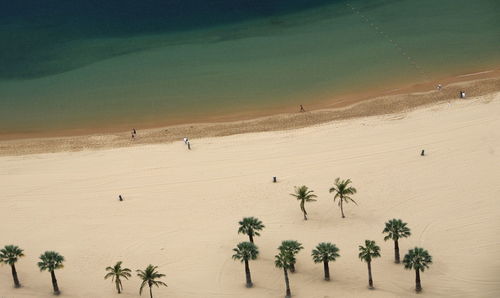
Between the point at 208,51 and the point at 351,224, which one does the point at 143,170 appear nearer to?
the point at 351,224

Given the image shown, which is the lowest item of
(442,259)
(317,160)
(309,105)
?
(442,259)

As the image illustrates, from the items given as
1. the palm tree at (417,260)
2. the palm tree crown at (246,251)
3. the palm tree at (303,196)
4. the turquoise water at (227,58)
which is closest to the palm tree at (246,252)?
the palm tree crown at (246,251)

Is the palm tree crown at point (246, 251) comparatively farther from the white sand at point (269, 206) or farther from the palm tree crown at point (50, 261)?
the palm tree crown at point (50, 261)

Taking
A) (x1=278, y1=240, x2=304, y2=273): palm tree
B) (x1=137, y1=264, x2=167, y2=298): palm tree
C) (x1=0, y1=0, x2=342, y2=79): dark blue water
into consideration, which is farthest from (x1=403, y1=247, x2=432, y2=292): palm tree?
(x1=0, y1=0, x2=342, y2=79): dark blue water

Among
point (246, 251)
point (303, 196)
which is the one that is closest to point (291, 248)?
point (246, 251)

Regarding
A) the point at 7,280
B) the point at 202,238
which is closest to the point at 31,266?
the point at 7,280

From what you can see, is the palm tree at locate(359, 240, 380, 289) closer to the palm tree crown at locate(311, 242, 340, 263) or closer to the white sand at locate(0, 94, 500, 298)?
the palm tree crown at locate(311, 242, 340, 263)
